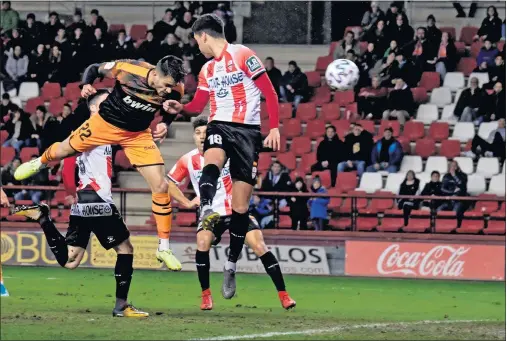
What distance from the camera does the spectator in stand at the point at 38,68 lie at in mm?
26078

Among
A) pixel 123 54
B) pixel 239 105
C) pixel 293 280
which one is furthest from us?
pixel 123 54

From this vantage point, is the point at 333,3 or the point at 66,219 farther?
the point at 333,3

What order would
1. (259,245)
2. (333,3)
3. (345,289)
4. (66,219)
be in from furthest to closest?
(333,3) → (66,219) → (345,289) → (259,245)

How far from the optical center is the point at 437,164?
22047mm

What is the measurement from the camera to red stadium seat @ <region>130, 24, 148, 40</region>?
87.0ft

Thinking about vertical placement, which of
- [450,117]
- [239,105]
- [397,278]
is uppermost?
[239,105]

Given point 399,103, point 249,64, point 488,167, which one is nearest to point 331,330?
point 249,64

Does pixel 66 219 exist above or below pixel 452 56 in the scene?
below

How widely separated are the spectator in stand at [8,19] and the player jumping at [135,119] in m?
16.2

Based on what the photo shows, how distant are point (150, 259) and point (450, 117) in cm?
703

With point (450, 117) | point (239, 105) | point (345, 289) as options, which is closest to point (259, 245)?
point (239, 105)

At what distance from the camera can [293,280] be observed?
18188mm

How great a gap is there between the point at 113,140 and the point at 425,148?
12452 mm

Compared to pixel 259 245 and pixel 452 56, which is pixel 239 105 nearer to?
pixel 259 245
